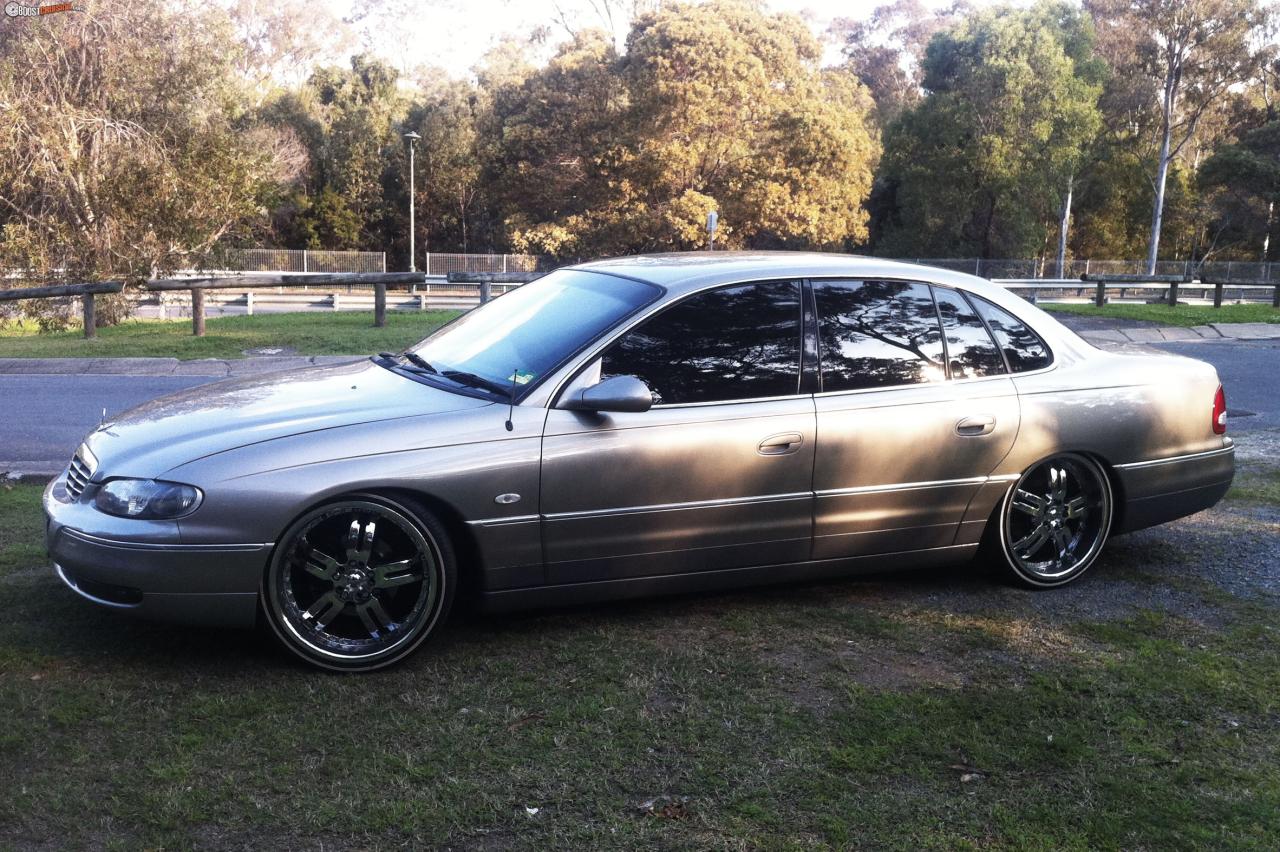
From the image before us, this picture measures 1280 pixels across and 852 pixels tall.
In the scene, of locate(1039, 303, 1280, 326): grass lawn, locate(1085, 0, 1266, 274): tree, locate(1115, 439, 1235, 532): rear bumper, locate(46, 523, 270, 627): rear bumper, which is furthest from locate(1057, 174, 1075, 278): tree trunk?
locate(46, 523, 270, 627): rear bumper

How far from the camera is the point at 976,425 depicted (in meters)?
5.28

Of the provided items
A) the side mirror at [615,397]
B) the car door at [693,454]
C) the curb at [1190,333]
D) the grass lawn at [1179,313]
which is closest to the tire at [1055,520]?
the car door at [693,454]

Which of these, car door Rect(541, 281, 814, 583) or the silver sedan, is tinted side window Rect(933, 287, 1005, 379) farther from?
car door Rect(541, 281, 814, 583)

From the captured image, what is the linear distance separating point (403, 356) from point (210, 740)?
223cm

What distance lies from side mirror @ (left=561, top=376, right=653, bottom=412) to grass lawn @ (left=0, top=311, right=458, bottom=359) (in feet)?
31.8

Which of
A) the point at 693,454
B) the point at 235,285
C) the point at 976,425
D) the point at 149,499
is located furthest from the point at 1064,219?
the point at 149,499

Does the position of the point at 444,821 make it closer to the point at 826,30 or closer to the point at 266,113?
the point at 266,113

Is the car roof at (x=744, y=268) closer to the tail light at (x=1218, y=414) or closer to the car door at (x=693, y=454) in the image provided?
the car door at (x=693, y=454)

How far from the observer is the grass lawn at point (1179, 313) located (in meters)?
21.0

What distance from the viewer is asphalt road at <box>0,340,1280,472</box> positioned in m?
8.32

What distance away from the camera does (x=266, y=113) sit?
2175 inches

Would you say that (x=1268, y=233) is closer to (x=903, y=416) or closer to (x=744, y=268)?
(x=903, y=416)

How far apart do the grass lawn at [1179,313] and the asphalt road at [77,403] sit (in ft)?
21.0

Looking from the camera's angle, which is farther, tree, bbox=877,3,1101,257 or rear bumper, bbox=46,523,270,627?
tree, bbox=877,3,1101,257
